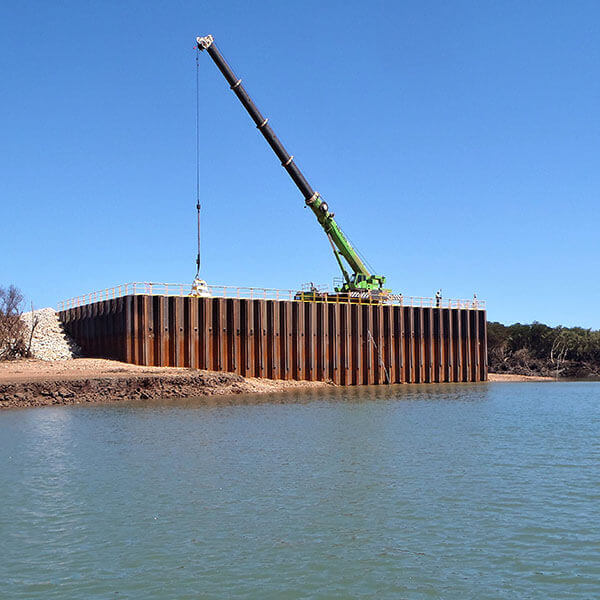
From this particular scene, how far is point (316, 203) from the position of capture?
47875 millimetres

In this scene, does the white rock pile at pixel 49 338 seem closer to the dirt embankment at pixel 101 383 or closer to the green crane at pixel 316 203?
the dirt embankment at pixel 101 383

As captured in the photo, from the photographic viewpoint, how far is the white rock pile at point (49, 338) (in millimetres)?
45031

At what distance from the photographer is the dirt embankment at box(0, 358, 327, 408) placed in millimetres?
31438

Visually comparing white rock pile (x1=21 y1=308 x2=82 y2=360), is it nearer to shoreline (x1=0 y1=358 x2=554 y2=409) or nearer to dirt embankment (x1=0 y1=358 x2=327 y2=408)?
shoreline (x1=0 y1=358 x2=554 y2=409)

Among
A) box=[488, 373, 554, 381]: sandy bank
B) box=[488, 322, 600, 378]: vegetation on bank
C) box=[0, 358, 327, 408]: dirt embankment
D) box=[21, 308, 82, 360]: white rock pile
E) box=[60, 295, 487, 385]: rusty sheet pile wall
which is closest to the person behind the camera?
→ box=[0, 358, 327, 408]: dirt embankment

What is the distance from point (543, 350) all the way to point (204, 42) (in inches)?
2068

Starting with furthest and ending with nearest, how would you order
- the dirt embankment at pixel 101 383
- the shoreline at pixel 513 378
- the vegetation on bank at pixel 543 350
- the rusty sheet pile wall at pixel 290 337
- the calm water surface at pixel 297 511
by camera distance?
the vegetation on bank at pixel 543 350 → the shoreline at pixel 513 378 → the rusty sheet pile wall at pixel 290 337 → the dirt embankment at pixel 101 383 → the calm water surface at pixel 297 511

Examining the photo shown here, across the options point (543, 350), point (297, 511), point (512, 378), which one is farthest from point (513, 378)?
point (297, 511)

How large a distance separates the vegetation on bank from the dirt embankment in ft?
141

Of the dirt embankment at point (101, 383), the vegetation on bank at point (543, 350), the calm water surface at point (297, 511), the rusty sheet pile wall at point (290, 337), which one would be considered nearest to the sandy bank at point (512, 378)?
the vegetation on bank at point (543, 350)

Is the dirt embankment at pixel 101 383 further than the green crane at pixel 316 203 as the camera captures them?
No

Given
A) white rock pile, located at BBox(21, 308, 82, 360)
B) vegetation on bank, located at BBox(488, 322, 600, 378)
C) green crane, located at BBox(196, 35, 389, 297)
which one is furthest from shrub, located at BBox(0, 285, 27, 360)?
vegetation on bank, located at BBox(488, 322, 600, 378)

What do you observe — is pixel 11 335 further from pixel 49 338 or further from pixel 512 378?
pixel 512 378

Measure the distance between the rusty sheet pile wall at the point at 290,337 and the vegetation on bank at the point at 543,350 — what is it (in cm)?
2111
